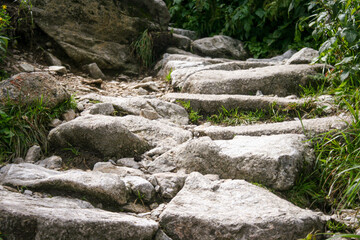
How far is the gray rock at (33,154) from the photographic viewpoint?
2.72 m

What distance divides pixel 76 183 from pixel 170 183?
2.23ft

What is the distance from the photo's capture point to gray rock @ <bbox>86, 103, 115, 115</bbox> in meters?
3.40

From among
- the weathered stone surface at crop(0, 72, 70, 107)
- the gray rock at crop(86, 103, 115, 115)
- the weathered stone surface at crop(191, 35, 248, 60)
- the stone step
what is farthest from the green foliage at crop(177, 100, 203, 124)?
the weathered stone surface at crop(191, 35, 248, 60)

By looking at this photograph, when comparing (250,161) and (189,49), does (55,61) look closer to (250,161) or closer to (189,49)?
(189,49)

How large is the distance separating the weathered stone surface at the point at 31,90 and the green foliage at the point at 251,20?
447 cm

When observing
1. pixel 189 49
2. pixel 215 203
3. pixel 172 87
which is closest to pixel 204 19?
pixel 189 49

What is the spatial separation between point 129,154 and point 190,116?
1104mm

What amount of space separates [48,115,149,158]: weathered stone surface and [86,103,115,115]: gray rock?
1.64 ft

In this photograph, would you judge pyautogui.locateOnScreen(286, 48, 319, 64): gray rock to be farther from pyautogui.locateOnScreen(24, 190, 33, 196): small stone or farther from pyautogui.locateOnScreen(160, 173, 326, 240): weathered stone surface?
pyautogui.locateOnScreen(24, 190, 33, 196): small stone

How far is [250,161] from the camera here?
2381 millimetres

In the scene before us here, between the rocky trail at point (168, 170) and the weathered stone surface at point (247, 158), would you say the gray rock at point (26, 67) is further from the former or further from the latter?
the weathered stone surface at point (247, 158)

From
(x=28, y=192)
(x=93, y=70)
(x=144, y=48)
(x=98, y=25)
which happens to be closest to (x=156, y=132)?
(x=28, y=192)

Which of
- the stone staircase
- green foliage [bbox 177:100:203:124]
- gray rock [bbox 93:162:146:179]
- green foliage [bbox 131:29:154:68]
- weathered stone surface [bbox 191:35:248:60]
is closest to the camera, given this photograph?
the stone staircase

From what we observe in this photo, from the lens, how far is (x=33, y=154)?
2.74 meters
